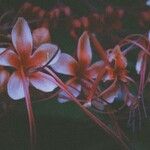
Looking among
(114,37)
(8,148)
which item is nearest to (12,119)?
(8,148)

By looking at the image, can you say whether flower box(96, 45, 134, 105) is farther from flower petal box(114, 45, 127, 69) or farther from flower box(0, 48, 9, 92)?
flower box(0, 48, 9, 92)

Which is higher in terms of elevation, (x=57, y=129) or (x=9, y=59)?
(x=9, y=59)

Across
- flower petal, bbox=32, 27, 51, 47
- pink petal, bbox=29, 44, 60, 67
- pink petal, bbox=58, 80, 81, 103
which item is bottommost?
pink petal, bbox=58, 80, 81, 103

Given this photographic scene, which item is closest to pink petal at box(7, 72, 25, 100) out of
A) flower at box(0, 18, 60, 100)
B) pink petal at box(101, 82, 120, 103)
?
flower at box(0, 18, 60, 100)

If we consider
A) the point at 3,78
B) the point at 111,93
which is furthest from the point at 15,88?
the point at 111,93

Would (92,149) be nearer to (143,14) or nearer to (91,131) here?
(91,131)

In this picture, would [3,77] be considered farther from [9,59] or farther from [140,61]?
[140,61]

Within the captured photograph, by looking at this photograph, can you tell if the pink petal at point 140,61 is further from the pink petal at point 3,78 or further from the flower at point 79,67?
the pink petal at point 3,78
